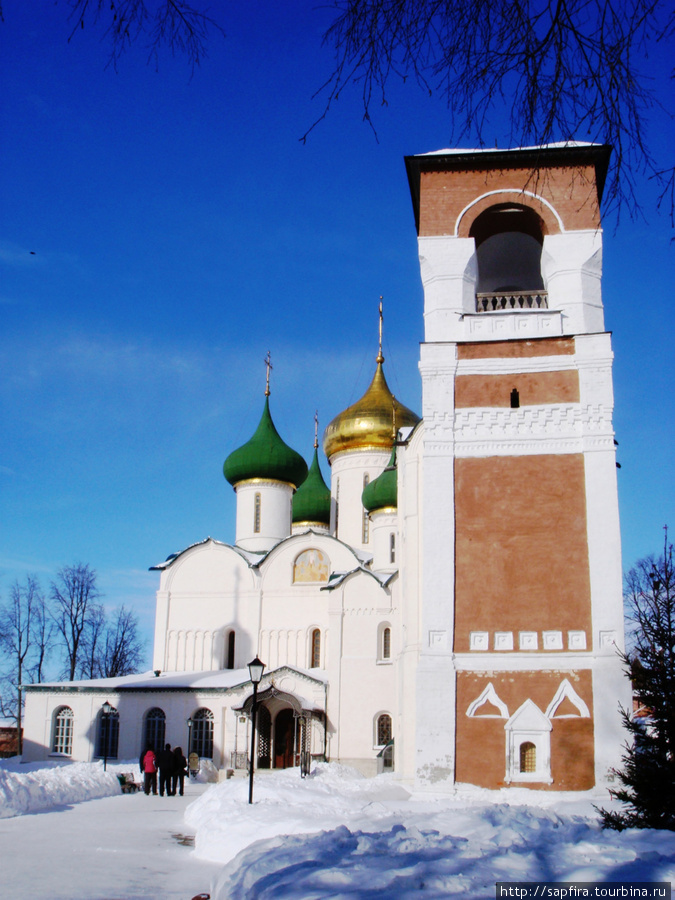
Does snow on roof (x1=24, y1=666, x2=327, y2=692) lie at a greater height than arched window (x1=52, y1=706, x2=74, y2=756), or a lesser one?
greater

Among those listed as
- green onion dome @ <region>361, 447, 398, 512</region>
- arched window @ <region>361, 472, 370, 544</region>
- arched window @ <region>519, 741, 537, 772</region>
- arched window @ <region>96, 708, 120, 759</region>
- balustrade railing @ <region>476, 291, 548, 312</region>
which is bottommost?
arched window @ <region>96, 708, 120, 759</region>

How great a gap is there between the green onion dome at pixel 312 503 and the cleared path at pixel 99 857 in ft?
56.8

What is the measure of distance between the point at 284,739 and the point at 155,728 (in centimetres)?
370

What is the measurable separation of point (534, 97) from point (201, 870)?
690cm

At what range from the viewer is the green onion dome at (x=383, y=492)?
1004 inches

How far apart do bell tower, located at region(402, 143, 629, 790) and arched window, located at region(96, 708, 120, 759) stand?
12676 mm

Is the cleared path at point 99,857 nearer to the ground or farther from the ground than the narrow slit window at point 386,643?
nearer to the ground

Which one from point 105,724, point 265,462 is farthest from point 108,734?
point 265,462

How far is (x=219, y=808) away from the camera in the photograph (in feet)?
32.7

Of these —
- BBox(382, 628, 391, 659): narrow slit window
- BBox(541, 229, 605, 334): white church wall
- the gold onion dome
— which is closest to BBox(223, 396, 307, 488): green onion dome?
the gold onion dome

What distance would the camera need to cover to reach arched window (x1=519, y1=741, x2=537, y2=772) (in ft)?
41.0

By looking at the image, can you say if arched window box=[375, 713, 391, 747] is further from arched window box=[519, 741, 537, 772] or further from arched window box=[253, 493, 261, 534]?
arched window box=[519, 741, 537, 772]

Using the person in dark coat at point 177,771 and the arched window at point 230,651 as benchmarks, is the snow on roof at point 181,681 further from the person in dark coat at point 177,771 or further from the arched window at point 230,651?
the person in dark coat at point 177,771

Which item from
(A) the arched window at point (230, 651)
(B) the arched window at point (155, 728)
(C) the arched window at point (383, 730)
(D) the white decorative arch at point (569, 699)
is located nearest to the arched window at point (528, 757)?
(D) the white decorative arch at point (569, 699)
